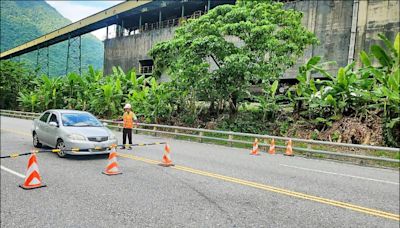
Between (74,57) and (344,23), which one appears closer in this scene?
(74,57)

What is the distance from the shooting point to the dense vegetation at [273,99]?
1484 cm

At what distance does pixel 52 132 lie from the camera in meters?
11.4

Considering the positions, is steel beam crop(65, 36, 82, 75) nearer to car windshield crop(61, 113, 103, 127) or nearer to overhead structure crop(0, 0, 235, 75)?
overhead structure crop(0, 0, 235, 75)

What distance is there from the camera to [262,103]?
18.7 m

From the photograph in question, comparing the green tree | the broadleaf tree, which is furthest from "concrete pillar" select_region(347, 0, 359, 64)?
the green tree

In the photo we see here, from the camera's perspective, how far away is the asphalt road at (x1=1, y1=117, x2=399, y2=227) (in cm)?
512

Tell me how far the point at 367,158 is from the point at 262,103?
25.2 ft

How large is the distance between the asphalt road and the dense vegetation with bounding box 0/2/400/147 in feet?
17.3

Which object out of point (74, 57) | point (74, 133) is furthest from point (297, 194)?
point (74, 133)

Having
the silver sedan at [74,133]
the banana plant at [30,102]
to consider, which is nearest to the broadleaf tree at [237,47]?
the silver sedan at [74,133]

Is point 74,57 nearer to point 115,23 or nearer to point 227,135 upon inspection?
point 227,135

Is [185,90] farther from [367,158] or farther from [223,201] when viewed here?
[223,201]

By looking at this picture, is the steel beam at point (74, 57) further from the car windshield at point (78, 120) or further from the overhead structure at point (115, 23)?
the car windshield at point (78, 120)

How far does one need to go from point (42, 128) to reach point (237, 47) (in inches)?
443
